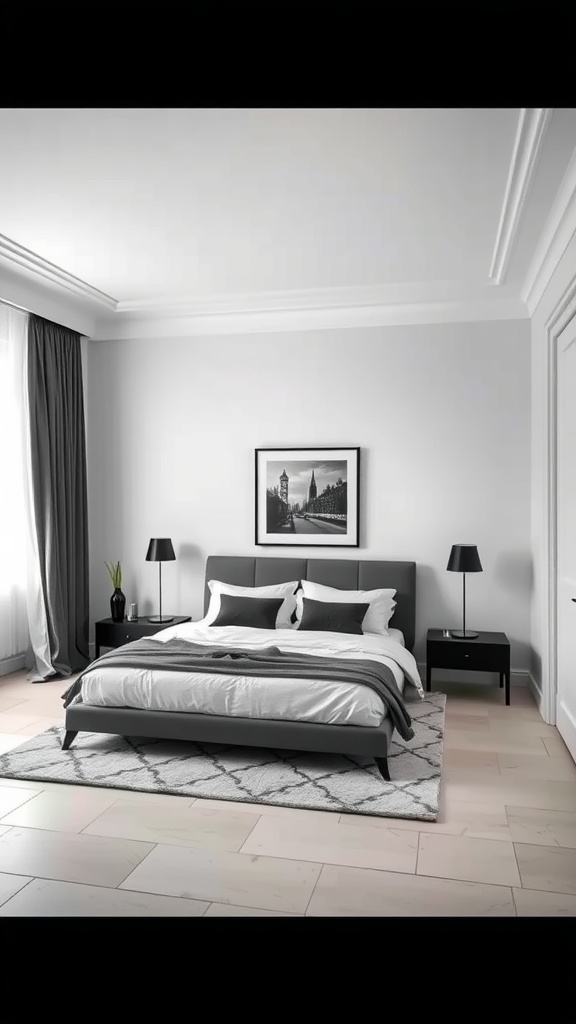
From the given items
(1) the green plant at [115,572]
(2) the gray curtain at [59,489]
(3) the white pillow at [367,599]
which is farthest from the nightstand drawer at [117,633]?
(3) the white pillow at [367,599]

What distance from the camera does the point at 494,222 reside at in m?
3.84

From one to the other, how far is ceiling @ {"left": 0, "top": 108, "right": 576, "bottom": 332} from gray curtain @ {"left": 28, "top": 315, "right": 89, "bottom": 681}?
0.58 meters

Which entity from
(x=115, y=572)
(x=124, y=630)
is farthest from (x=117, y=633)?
(x=115, y=572)

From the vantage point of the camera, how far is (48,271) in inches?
185

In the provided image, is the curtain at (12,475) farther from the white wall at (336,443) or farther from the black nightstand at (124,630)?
the white wall at (336,443)

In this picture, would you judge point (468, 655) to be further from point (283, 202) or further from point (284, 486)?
point (283, 202)

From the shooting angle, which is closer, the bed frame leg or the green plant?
the bed frame leg

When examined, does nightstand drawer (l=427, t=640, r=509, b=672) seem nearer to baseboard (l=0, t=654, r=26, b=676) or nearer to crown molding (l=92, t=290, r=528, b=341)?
crown molding (l=92, t=290, r=528, b=341)

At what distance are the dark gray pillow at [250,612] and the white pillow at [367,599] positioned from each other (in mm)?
248

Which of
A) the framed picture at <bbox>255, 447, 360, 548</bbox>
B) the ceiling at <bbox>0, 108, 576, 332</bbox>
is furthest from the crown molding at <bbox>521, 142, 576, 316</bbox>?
the framed picture at <bbox>255, 447, 360, 548</bbox>

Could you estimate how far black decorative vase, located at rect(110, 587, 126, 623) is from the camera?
566 cm

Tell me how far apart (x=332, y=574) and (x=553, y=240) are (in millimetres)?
2791
